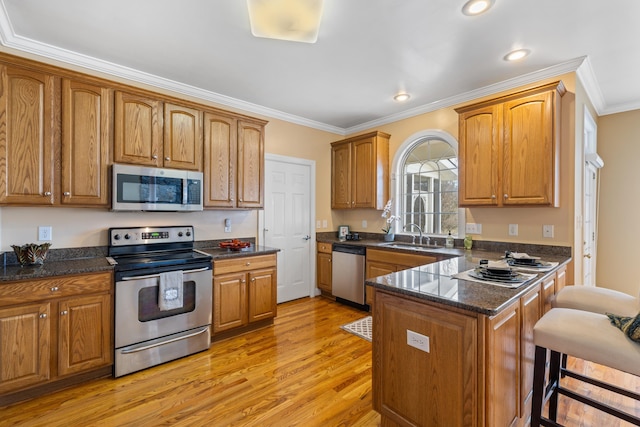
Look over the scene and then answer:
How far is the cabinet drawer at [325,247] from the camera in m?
4.43

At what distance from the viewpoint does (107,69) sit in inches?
112

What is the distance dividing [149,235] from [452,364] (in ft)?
9.40

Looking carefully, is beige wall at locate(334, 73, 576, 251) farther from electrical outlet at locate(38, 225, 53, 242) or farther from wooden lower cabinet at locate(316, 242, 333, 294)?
electrical outlet at locate(38, 225, 53, 242)

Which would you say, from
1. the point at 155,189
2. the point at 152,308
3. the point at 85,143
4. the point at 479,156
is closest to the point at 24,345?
the point at 152,308

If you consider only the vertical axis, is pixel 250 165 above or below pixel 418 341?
above

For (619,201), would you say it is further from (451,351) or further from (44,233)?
(44,233)

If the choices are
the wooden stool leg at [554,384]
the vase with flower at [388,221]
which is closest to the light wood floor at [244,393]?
the wooden stool leg at [554,384]

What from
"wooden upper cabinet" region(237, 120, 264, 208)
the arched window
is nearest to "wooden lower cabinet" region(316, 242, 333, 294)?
the arched window

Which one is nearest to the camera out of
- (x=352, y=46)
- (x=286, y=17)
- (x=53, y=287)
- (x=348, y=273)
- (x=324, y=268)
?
(x=286, y=17)

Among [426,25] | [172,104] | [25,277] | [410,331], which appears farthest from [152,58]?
[410,331]

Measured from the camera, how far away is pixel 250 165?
3.54 metres

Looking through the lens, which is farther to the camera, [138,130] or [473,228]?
[473,228]

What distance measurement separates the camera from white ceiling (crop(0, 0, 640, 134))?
206 centimetres

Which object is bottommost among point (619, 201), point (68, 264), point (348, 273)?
point (348, 273)
